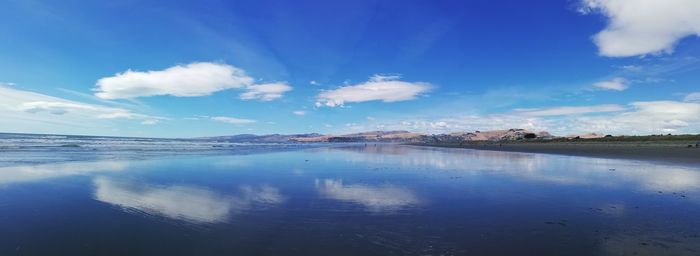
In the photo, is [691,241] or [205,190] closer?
[691,241]

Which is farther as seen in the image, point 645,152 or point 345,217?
point 645,152

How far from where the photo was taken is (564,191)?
44.9 ft

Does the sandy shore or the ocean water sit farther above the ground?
the sandy shore

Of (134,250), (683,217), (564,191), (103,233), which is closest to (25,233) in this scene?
(103,233)

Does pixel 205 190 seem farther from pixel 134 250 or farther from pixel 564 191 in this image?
pixel 564 191

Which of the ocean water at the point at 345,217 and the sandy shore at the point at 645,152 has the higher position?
the sandy shore at the point at 645,152

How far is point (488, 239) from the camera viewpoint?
7277 mm

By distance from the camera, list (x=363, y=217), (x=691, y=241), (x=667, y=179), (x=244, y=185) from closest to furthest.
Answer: (x=691, y=241) < (x=363, y=217) < (x=244, y=185) < (x=667, y=179)

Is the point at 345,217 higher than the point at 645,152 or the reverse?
the reverse

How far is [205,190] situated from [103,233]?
6.12 m

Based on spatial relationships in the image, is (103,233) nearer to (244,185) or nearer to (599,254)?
(244,185)

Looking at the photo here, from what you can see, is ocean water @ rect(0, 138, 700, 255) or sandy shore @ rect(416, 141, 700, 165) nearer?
ocean water @ rect(0, 138, 700, 255)

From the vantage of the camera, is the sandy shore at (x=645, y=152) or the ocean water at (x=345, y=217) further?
the sandy shore at (x=645, y=152)

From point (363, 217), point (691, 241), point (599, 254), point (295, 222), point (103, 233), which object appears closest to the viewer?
point (599, 254)
